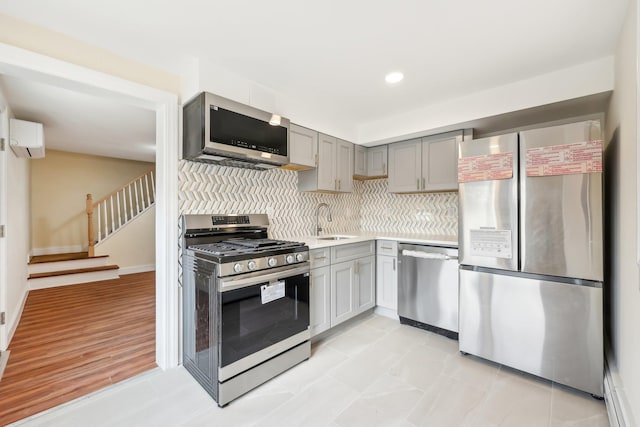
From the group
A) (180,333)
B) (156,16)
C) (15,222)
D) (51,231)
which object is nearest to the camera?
(156,16)

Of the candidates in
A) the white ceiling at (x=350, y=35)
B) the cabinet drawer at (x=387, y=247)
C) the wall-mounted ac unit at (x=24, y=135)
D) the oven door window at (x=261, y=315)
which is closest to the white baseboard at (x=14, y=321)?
the wall-mounted ac unit at (x=24, y=135)

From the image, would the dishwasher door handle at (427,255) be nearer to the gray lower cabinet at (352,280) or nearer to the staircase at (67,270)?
the gray lower cabinet at (352,280)

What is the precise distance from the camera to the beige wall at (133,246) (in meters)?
5.50

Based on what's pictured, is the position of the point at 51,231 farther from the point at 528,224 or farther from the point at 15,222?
the point at 528,224

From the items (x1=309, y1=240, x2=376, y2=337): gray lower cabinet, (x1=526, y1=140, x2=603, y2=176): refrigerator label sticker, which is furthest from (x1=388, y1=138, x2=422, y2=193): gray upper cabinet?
(x1=526, y1=140, x2=603, y2=176): refrigerator label sticker

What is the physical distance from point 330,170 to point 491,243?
69.7 inches

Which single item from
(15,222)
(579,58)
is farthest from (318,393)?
(15,222)

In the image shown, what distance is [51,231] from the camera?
5.48 meters

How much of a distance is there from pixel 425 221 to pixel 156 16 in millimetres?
3263

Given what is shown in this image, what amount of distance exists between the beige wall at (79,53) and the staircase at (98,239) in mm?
4317

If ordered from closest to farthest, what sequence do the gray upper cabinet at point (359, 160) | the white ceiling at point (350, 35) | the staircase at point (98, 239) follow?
1. the white ceiling at point (350, 35)
2. the gray upper cabinet at point (359, 160)
3. the staircase at point (98, 239)

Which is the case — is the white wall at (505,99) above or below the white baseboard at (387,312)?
above

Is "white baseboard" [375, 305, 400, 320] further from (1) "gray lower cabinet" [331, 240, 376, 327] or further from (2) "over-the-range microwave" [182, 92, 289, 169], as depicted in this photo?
(2) "over-the-range microwave" [182, 92, 289, 169]

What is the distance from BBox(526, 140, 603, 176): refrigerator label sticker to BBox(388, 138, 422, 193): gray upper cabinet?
1305mm
